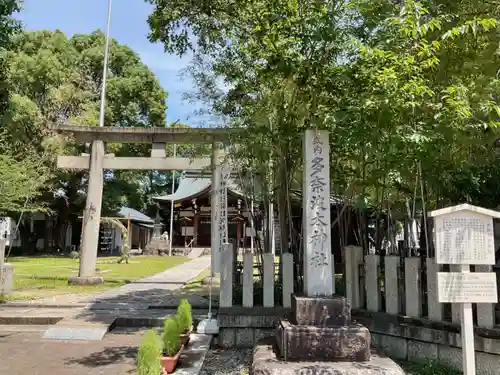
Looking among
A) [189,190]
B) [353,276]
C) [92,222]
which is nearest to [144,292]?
[92,222]

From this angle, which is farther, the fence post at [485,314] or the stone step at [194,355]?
the stone step at [194,355]

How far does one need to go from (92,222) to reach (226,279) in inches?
280

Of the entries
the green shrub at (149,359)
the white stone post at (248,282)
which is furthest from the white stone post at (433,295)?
the green shrub at (149,359)

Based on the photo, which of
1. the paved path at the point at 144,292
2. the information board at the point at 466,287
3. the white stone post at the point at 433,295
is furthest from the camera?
the paved path at the point at 144,292

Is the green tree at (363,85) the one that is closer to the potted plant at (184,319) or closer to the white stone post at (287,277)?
the white stone post at (287,277)

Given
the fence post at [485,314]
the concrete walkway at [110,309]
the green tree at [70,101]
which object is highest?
the green tree at [70,101]

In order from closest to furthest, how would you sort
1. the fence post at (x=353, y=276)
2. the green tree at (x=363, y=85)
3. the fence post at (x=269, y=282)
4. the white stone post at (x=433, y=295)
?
the green tree at (x=363, y=85), the white stone post at (x=433, y=295), the fence post at (x=353, y=276), the fence post at (x=269, y=282)

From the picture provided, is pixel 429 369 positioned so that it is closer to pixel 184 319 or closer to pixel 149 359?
pixel 184 319

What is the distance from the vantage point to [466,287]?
3.75 m

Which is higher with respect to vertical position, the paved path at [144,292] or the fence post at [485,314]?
the fence post at [485,314]

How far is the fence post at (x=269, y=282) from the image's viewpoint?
639cm

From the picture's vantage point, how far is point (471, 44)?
561 centimetres

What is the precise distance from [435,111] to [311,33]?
1741 millimetres

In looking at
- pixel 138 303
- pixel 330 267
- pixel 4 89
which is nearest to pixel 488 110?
pixel 330 267
